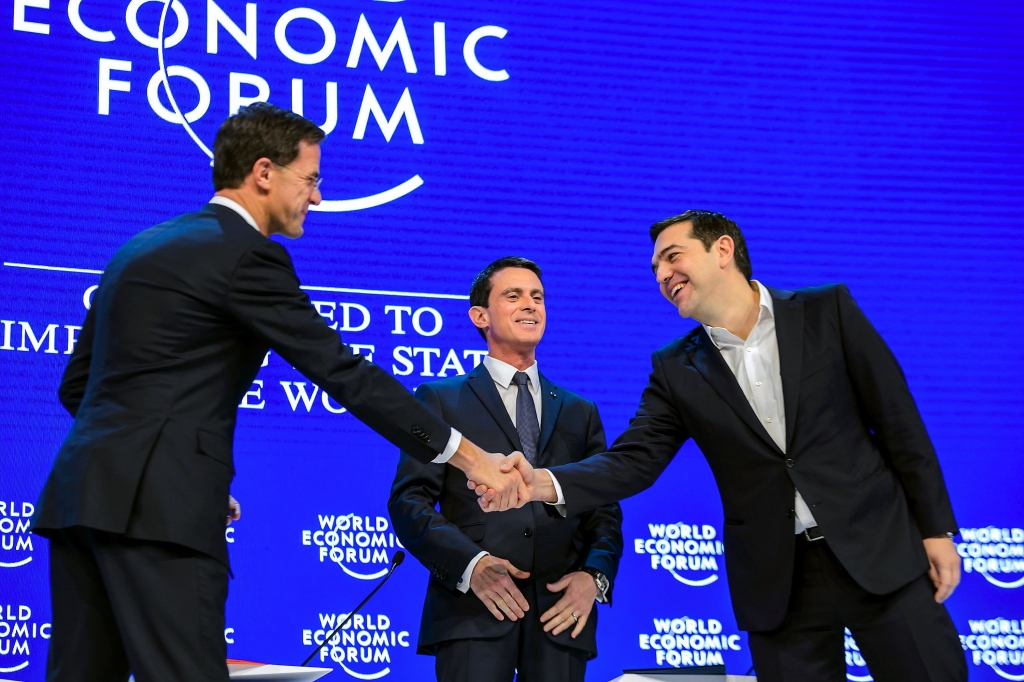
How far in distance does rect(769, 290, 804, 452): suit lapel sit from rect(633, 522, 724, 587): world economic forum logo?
1536 millimetres

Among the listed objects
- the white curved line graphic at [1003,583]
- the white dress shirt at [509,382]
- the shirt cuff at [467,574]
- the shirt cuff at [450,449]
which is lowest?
the white curved line graphic at [1003,583]

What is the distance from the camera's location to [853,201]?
486 centimetres

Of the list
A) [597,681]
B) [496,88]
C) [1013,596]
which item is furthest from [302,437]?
[1013,596]

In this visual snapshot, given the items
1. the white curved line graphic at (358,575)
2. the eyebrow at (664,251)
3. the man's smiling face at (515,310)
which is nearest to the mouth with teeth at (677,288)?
the eyebrow at (664,251)

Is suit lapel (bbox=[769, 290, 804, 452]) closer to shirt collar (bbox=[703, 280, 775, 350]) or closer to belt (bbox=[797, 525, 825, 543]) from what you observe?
shirt collar (bbox=[703, 280, 775, 350])

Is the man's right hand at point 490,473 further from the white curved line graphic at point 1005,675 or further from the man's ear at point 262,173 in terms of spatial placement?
the white curved line graphic at point 1005,675

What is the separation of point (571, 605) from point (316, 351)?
1.18m

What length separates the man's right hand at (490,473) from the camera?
263cm

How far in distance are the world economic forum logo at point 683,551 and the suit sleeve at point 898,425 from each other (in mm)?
1530

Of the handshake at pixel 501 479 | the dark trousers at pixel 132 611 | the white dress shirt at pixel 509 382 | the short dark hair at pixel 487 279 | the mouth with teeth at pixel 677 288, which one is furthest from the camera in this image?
the short dark hair at pixel 487 279

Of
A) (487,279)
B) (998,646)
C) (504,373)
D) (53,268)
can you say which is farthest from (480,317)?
(998,646)

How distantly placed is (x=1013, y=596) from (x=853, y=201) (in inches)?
73.1

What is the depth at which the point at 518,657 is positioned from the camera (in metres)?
3.09

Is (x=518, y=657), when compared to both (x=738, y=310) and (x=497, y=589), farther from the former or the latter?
(x=738, y=310)
